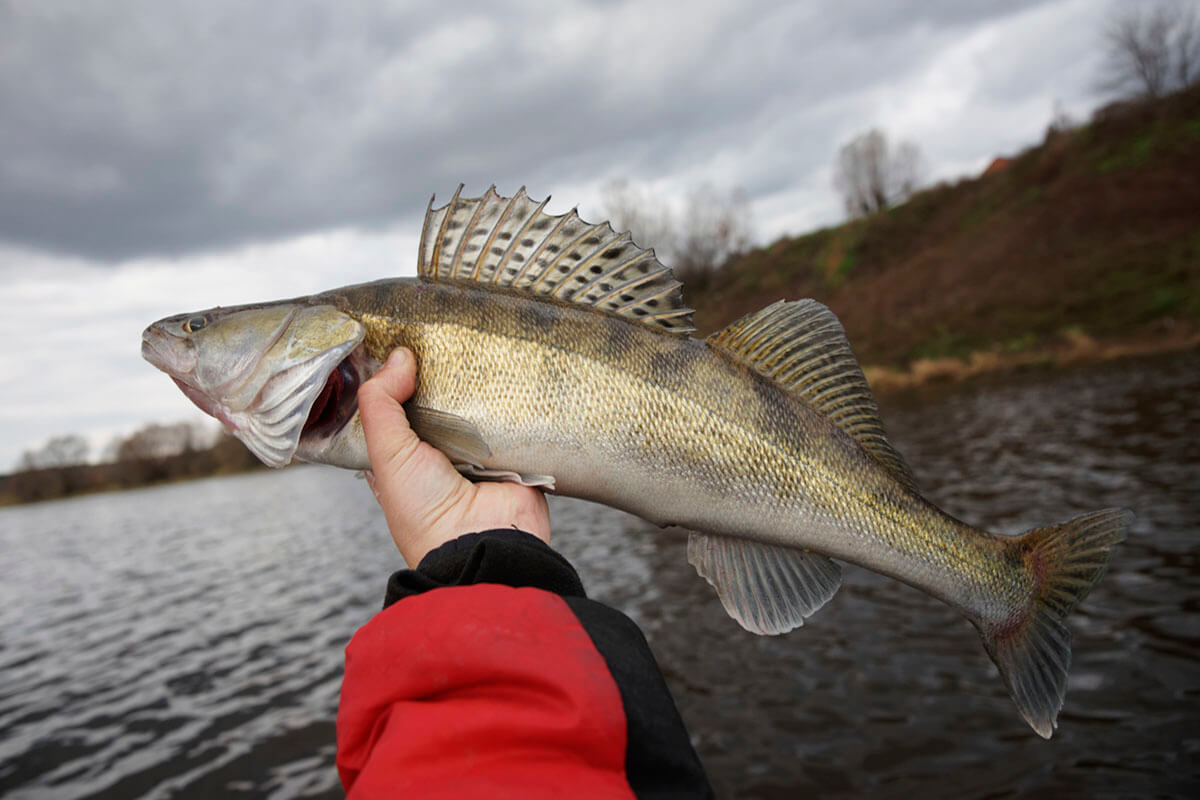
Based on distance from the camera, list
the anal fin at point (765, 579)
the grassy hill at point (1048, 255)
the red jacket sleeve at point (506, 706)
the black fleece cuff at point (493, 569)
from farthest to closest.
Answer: the grassy hill at point (1048, 255) → the anal fin at point (765, 579) → the black fleece cuff at point (493, 569) → the red jacket sleeve at point (506, 706)

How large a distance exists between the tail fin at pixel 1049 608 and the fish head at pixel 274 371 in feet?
7.84

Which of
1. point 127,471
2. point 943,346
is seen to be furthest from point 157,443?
point 943,346

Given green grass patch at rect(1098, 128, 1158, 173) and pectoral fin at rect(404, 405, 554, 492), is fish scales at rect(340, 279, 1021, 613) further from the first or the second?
green grass patch at rect(1098, 128, 1158, 173)

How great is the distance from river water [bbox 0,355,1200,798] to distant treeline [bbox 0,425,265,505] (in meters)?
54.1

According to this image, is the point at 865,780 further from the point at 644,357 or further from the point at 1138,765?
the point at 644,357

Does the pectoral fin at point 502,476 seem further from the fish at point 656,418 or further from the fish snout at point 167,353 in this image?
the fish snout at point 167,353

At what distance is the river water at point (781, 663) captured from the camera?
518 centimetres

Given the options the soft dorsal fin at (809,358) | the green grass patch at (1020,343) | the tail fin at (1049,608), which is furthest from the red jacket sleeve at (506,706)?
the green grass patch at (1020,343)

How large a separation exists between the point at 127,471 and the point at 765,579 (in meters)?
76.6

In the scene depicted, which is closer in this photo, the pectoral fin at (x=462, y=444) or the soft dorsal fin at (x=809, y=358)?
the pectoral fin at (x=462, y=444)

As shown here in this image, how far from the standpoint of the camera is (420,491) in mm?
2207

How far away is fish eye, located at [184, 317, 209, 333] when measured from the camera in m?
2.49

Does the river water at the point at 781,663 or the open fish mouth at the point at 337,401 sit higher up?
the open fish mouth at the point at 337,401

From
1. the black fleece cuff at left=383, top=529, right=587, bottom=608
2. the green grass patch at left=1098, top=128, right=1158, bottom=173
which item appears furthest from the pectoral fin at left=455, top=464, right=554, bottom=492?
the green grass patch at left=1098, top=128, right=1158, bottom=173
